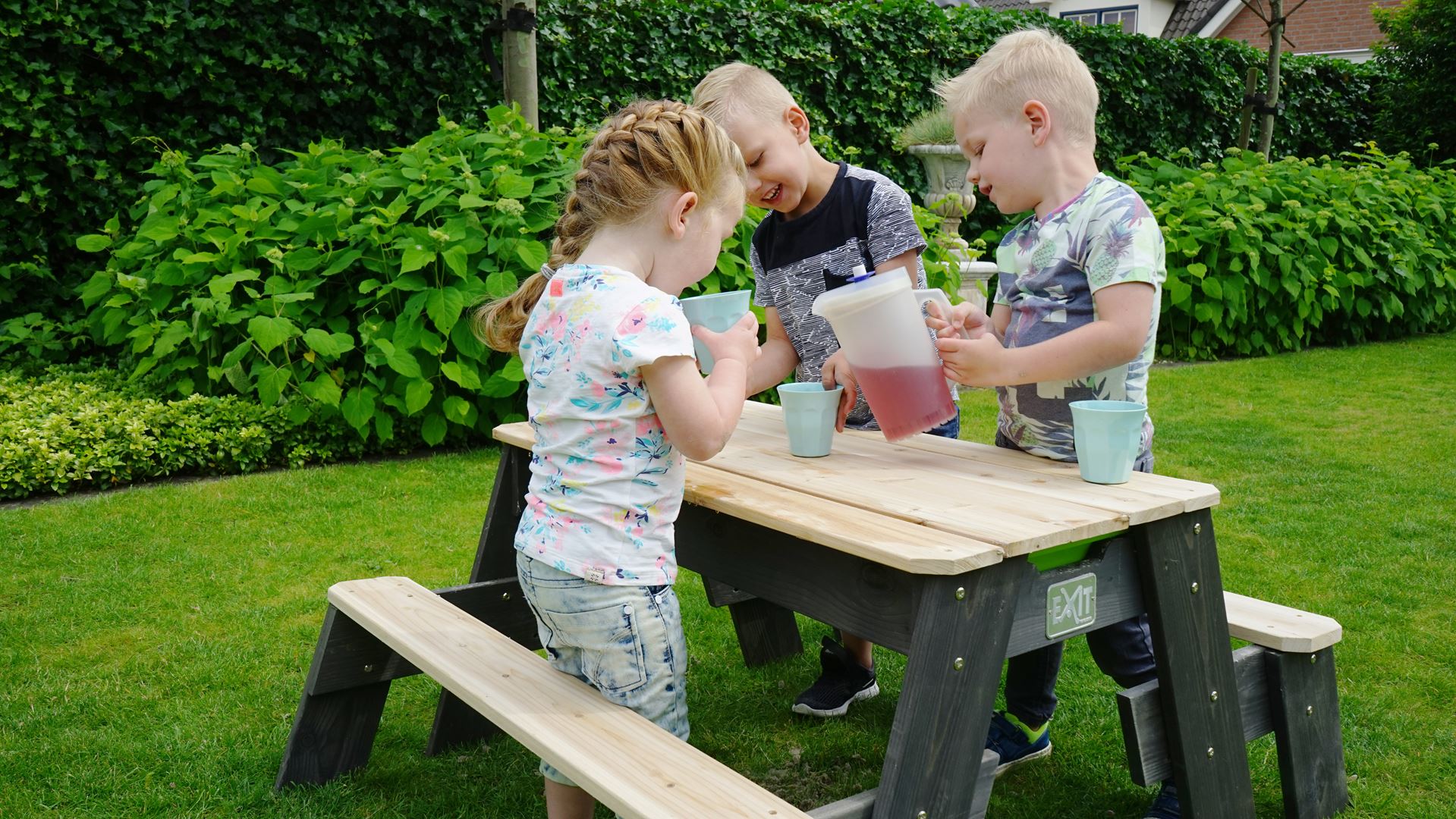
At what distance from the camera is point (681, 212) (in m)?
1.87

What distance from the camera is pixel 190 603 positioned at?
3.54 m

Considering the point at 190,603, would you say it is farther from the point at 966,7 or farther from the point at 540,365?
the point at 966,7

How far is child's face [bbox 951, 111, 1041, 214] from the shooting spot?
2145 millimetres

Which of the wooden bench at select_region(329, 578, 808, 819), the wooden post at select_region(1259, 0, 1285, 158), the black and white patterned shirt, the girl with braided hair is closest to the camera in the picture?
the wooden bench at select_region(329, 578, 808, 819)

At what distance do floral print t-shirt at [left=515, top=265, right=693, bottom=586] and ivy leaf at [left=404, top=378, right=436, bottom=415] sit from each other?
125 inches

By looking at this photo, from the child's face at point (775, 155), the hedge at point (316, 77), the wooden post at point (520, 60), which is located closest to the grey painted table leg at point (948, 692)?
the child's face at point (775, 155)

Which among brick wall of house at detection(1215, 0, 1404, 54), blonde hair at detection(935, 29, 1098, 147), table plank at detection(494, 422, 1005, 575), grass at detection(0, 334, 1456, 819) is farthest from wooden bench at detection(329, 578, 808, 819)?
brick wall of house at detection(1215, 0, 1404, 54)

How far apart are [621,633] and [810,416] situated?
62cm

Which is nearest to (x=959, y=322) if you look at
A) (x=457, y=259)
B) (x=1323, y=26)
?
(x=457, y=259)

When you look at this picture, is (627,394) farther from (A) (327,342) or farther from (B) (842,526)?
(A) (327,342)

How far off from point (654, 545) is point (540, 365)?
A: 1.12ft

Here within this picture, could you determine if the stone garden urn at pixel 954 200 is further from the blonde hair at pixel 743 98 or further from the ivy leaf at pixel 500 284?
the blonde hair at pixel 743 98

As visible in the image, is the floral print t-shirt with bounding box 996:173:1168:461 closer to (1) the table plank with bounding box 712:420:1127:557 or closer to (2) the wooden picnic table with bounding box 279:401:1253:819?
(2) the wooden picnic table with bounding box 279:401:1253:819

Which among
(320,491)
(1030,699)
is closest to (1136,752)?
(1030,699)
